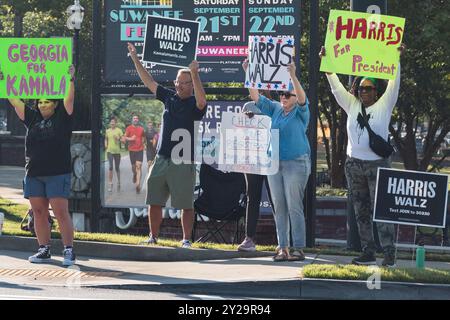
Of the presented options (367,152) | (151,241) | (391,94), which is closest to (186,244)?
(151,241)

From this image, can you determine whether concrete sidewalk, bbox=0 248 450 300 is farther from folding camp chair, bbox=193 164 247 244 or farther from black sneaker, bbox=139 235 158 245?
folding camp chair, bbox=193 164 247 244

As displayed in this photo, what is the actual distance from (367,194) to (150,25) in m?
3.45

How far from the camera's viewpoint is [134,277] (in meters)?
9.27

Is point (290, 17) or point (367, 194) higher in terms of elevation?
point (290, 17)

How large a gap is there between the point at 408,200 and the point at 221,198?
3896 mm

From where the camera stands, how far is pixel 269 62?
35.2ft

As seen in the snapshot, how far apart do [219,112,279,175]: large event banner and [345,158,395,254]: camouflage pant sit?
96 centimetres

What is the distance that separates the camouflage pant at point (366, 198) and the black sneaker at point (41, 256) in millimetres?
3108

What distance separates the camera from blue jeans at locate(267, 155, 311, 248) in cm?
999

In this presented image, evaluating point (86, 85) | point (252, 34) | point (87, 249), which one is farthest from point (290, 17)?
point (86, 85)

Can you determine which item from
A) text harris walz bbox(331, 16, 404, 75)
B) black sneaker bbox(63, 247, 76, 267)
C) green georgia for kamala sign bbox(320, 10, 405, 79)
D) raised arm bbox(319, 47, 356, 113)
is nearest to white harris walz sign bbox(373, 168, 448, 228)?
raised arm bbox(319, 47, 356, 113)
